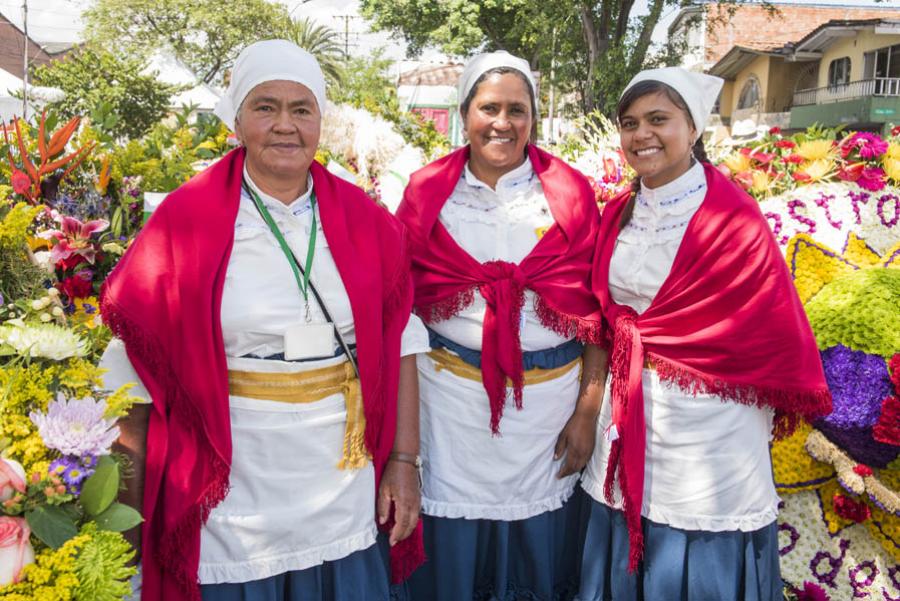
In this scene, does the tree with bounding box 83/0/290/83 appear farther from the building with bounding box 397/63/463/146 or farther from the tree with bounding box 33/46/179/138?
the tree with bounding box 33/46/179/138

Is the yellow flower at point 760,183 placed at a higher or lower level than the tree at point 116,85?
lower

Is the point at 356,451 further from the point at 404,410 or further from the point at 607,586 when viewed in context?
the point at 607,586

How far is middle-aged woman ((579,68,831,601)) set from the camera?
7.93 feet

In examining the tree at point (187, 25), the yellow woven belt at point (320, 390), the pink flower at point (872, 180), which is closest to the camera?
the yellow woven belt at point (320, 390)

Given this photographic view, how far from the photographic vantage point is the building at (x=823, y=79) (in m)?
23.3

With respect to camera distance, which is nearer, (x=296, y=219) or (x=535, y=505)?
(x=296, y=219)

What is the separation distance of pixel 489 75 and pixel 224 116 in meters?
0.99

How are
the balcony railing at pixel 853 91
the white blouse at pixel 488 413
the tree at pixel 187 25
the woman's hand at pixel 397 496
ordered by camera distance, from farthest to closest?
the tree at pixel 187 25 → the balcony railing at pixel 853 91 → the white blouse at pixel 488 413 → the woman's hand at pixel 397 496

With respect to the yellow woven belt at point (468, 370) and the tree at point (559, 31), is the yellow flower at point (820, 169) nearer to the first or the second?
the yellow woven belt at point (468, 370)

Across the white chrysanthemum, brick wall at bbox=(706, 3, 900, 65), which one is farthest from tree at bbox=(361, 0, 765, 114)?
brick wall at bbox=(706, 3, 900, 65)

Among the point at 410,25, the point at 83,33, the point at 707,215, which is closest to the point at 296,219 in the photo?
the point at 707,215

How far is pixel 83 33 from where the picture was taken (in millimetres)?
36250

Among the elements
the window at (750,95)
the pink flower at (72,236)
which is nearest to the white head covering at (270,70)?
the pink flower at (72,236)

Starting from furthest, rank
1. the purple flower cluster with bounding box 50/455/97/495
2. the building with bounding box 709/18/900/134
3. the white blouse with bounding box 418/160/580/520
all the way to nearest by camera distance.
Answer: the building with bounding box 709/18/900/134 → the white blouse with bounding box 418/160/580/520 → the purple flower cluster with bounding box 50/455/97/495
